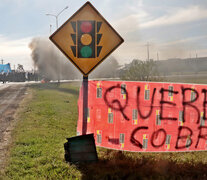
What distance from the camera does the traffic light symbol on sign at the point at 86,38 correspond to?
3.87 metres

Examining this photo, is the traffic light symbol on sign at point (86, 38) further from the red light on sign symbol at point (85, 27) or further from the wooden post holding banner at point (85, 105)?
the wooden post holding banner at point (85, 105)

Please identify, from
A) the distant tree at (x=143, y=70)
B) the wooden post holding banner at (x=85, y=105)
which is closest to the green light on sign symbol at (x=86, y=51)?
the wooden post holding banner at (x=85, y=105)

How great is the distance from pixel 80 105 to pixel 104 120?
597 mm

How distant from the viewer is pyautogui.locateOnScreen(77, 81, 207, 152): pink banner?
4.48m

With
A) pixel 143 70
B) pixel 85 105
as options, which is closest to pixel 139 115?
pixel 85 105

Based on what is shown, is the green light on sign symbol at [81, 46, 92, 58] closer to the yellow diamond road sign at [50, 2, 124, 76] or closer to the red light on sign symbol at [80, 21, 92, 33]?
the yellow diamond road sign at [50, 2, 124, 76]

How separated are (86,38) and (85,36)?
0.13 feet

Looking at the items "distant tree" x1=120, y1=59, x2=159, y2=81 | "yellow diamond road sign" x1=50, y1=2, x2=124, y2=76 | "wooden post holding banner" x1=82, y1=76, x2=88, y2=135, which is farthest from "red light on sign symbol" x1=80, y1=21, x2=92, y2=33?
"distant tree" x1=120, y1=59, x2=159, y2=81

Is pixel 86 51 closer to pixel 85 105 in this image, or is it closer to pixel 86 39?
pixel 86 39

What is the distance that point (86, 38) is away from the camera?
3.87 metres

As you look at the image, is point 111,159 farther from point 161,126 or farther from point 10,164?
point 10,164

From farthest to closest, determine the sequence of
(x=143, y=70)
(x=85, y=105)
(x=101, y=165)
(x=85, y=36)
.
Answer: (x=143, y=70) → (x=85, y=105) → (x=101, y=165) → (x=85, y=36)

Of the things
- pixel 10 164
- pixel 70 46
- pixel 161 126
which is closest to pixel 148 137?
pixel 161 126

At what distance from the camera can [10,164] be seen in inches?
172
